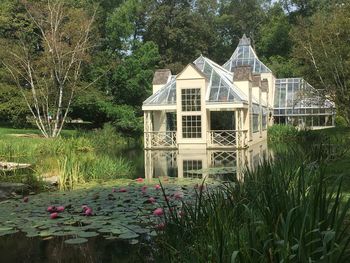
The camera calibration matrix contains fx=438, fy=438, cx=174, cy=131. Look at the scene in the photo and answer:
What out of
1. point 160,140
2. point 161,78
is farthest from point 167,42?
point 160,140

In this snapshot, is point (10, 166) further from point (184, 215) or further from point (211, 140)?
point (211, 140)

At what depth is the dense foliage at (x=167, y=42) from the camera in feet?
71.2

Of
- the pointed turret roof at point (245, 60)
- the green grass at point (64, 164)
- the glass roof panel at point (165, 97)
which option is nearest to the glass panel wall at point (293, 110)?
the pointed turret roof at point (245, 60)

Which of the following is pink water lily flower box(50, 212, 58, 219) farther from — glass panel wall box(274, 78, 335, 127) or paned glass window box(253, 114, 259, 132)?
glass panel wall box(274, 78, 335, 127)

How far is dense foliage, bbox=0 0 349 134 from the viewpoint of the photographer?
21703 mm

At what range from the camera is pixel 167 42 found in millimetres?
47438

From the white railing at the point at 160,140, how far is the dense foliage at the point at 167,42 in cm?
603

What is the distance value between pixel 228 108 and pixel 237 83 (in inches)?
152

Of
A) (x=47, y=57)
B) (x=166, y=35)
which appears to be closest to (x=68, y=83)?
(x=47, y=57)

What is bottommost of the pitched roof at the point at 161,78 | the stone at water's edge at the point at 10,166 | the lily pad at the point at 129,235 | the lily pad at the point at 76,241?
the lily pad at the point at 76,241

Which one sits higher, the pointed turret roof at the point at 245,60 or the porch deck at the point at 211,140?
the pointed turret roof at the point at 245,60

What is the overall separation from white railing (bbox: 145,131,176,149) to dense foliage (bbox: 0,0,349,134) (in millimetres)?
6027

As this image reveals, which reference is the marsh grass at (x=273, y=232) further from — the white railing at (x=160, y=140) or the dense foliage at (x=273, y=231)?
the white railing at (x=160, y=140)

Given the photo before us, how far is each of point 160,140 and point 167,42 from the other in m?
25.0
